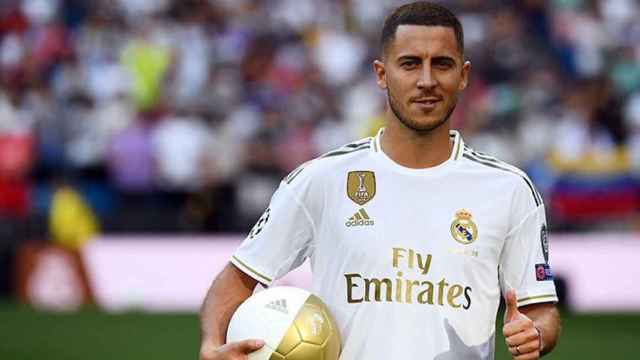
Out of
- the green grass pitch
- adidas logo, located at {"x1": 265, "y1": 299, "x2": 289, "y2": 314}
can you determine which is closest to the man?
adidas logo, located at {"x1": 265, "y1": 299, "x2": 289, "y2": 314}

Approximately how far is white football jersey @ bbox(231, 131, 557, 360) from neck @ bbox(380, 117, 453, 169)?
0.10ft

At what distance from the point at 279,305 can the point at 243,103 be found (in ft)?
39.8

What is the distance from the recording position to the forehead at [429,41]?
496 cm

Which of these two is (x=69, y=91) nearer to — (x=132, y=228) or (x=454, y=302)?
(x=132, y=228)

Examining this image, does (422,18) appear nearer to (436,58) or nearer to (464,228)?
(436,58)

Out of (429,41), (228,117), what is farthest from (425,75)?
(228,117)

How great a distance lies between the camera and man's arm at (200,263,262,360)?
197 inches

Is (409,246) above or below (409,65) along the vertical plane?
below

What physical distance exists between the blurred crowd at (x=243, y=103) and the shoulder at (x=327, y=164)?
10.4 metres

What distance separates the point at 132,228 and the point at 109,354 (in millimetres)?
4059

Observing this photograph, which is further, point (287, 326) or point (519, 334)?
point (287, 326)

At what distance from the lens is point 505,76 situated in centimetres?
1747

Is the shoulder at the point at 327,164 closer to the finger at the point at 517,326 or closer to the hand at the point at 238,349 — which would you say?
the hand at the point at 238,349

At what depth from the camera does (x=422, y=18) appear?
5000mm
